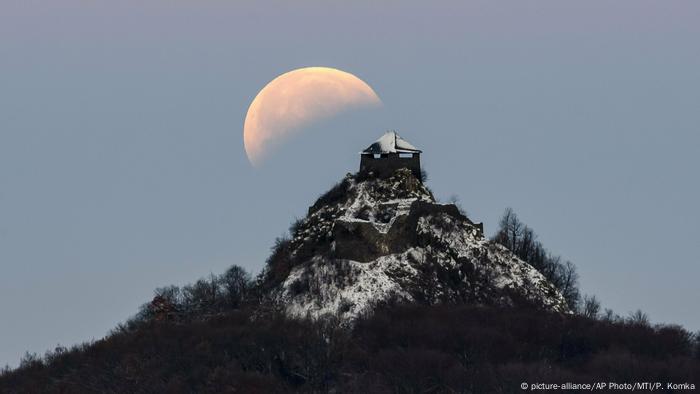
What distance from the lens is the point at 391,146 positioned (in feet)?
548

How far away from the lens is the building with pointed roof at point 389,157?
16600 centimetres

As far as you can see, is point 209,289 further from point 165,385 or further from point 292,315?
point 165,385

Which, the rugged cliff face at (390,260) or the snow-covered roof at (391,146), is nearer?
the rugged cliff face at (390,260)

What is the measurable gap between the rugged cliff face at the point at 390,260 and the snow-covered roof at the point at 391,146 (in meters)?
2.60

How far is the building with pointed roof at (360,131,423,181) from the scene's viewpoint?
545 feet

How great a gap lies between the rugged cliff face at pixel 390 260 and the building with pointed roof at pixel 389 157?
3.52 ft

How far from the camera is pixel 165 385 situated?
445ft

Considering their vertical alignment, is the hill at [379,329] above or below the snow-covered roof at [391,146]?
below

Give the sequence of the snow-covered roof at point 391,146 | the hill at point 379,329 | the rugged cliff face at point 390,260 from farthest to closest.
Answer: the snow-covered roof at point 391,146
the rugged cliff face at point 390,260
the hill at point 379,329

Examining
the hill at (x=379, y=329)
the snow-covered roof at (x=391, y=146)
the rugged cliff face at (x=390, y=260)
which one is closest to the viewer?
the hill at (x=379, y=329)

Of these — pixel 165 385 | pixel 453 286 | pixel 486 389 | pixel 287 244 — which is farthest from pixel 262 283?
pixel 486 389

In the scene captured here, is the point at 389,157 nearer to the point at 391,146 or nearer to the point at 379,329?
the point at 391,146

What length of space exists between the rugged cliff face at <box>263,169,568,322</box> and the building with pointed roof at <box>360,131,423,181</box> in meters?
1.07

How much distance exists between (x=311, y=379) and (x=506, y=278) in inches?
1246
